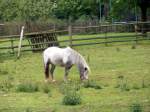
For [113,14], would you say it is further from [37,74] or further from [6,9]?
[37,74]

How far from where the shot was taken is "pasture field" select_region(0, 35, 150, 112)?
11115 millimetres

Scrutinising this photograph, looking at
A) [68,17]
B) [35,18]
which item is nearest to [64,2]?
[35,18]

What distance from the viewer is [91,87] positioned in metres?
14.3

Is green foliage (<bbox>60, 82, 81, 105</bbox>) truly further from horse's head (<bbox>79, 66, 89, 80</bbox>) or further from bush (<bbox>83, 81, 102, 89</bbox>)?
horse's head (<bbox>79, 66, 89, 80</bbox>)

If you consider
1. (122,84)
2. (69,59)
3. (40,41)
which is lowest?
(40,41)

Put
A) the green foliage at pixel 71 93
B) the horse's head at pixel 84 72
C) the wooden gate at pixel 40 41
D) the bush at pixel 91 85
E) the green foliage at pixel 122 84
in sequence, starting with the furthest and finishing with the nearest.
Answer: the wooden gate at pixel 40 41, the horse's head at pixel 84 72, the bush at pixel 91 85, the green foliage at pixel 122 84, the green foliage at pixel 71 93

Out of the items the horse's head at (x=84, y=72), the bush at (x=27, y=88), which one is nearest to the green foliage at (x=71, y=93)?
the horse's head at (x=84, y=72)

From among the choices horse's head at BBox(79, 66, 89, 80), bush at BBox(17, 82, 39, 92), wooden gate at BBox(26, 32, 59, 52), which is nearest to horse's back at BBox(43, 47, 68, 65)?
horse's head at BBox(79, 66, 89, 80)

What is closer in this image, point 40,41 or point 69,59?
point 69,59

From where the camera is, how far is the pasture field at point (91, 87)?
438 inches

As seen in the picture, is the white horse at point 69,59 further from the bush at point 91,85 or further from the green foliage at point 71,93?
the bush at point 91,85

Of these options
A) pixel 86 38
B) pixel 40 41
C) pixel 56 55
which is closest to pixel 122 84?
pixel 56 55

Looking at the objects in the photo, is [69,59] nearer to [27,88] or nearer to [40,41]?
[27,88]

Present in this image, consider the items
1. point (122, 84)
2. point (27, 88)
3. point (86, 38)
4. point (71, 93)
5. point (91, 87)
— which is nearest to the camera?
point (71, 93)
